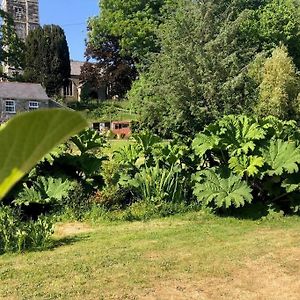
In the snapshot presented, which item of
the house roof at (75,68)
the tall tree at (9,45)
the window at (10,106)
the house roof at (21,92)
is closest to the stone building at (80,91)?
the house roof at (75,68)

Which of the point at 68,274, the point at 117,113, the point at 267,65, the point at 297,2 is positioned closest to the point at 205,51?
the point at 267,65

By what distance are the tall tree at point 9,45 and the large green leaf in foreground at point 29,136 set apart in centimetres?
4982

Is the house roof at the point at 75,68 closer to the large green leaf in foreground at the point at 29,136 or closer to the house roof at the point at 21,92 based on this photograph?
the house roof at the point at 21,92

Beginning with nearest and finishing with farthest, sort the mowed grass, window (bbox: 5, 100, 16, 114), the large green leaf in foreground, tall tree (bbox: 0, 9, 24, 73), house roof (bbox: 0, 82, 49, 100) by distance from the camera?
1. the large green leaf in foreground
2. the mowed grass
3. house roof (bbox: 0, 82, 49, 100)
4. window (bbox: 5, 100, 16, 114)
5. tall tree (bbox: 0, 9, 24, 73)

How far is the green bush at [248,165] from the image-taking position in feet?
24.4

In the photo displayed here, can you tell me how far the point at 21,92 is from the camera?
4319 cm

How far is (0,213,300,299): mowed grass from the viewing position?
446 centimetres

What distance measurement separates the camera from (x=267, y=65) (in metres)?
27.9

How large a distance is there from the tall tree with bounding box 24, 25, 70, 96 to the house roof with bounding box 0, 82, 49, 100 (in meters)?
5.65

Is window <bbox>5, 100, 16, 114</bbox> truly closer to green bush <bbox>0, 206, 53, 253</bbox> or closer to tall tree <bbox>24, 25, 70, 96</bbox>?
tall tree <bbox>24, 25, 70, 96</bbox>

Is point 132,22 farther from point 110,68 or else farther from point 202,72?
point 202,72

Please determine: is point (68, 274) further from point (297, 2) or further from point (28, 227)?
point (297, 2)

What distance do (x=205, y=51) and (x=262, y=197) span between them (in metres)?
20.3

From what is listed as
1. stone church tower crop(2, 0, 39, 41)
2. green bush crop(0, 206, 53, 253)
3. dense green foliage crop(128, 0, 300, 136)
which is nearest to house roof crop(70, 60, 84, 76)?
stone church tower crop(2, 0, 39, 41)
